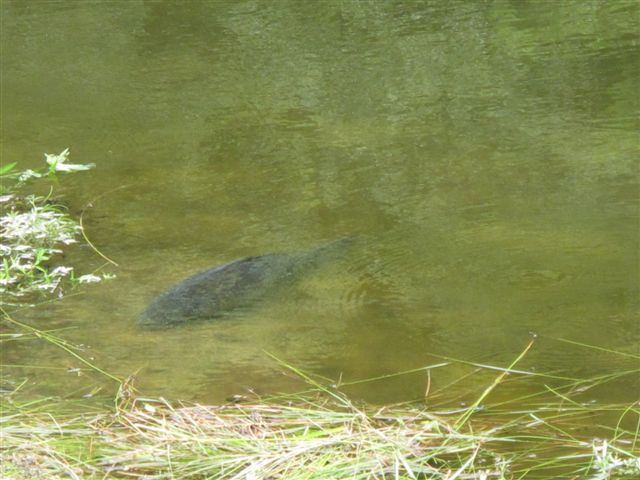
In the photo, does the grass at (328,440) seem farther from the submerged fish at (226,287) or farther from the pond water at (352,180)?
the submerged fish at (226,287)

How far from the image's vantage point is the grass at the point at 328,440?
8.61ft

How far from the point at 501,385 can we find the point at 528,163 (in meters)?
1.88

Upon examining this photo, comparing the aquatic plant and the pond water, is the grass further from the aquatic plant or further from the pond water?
the aquatic plant

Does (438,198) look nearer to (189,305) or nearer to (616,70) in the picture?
(189,305)

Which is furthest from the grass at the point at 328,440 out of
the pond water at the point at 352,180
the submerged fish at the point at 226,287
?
the submerged fish at the point at 226,287

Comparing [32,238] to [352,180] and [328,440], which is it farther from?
[328,440]

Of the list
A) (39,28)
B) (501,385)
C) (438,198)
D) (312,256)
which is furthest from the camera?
(39,28)

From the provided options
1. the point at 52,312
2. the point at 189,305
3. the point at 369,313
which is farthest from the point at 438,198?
the point at 52,312

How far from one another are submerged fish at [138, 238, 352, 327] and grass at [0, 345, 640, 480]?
2.15ft

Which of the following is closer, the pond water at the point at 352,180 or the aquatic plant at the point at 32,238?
the pond water at the point at 352,180

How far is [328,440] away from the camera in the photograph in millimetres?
2719

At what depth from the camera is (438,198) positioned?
4.54m

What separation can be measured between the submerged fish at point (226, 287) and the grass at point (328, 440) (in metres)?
0.66

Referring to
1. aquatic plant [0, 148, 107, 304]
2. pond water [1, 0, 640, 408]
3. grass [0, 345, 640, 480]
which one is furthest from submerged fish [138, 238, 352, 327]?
grass [0, 345, 640, 480]
